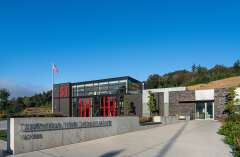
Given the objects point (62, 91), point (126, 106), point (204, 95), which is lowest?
point (126, 106)

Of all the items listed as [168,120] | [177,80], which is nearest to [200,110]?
[168,120]

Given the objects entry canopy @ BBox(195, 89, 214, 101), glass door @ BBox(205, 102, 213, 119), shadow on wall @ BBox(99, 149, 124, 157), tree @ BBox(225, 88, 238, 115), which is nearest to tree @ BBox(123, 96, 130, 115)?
entry canopy @ BBox(195, 89, 214, 101)

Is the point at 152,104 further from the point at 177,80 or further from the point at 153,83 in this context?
the point at 177,80

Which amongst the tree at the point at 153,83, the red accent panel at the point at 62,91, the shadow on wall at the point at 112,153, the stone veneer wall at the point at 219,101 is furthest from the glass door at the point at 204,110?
the tree at the point at 153,83

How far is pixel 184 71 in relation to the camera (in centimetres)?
8938

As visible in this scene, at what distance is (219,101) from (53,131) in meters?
25.6

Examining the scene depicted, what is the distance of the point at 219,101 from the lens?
32.9 metres

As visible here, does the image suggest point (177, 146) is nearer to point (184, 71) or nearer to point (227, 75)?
point (227, 75)

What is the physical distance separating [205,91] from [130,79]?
41.7 feet

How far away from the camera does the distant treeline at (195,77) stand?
62469 mm

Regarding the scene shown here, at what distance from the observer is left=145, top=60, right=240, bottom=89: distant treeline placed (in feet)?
205

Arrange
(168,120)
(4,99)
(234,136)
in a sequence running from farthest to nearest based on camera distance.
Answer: (4,99)
(168,120)
(234,136)

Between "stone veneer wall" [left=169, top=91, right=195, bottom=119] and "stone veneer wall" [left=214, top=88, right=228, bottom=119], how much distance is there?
8.85 ft

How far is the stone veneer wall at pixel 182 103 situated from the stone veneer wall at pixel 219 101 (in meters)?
2.70
